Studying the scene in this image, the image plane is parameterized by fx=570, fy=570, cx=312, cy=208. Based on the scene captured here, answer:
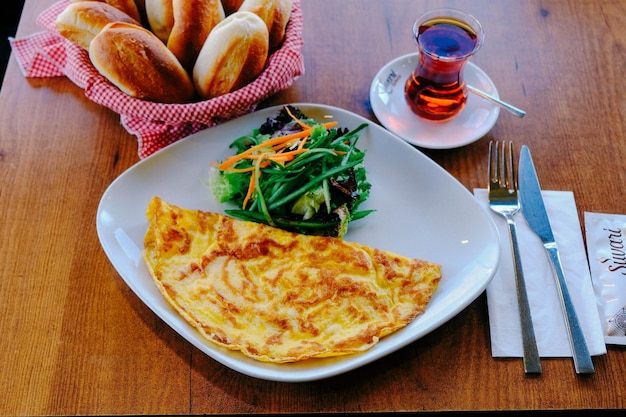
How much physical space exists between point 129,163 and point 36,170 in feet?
1.17

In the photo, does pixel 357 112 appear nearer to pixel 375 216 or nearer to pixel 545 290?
pixel 375 216

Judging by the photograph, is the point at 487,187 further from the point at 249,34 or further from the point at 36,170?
the point at 36,170

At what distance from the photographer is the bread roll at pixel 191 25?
7.06 ft

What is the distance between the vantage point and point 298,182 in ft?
6.99

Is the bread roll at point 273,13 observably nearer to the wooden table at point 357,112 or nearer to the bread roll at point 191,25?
the bread roll at point 191,25

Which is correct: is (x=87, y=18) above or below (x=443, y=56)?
above

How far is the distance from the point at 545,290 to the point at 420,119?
2.85 ft

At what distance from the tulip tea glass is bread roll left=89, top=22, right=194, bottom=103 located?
962mm

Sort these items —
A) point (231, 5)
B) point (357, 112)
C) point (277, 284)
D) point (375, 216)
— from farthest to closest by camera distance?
point (357, 112), point (231, 5), point (375, 216), point (277, 284)

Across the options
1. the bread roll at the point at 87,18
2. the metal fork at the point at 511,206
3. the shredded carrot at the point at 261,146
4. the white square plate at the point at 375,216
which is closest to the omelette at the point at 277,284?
the white square plate at the point at 375,216

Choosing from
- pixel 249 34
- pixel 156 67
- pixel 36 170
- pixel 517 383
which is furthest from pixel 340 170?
pixel 36 170

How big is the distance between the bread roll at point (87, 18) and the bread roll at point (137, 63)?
0.09 m

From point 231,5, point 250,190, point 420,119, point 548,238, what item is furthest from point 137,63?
point 548,238

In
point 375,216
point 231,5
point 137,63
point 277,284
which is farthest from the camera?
point 231,5
